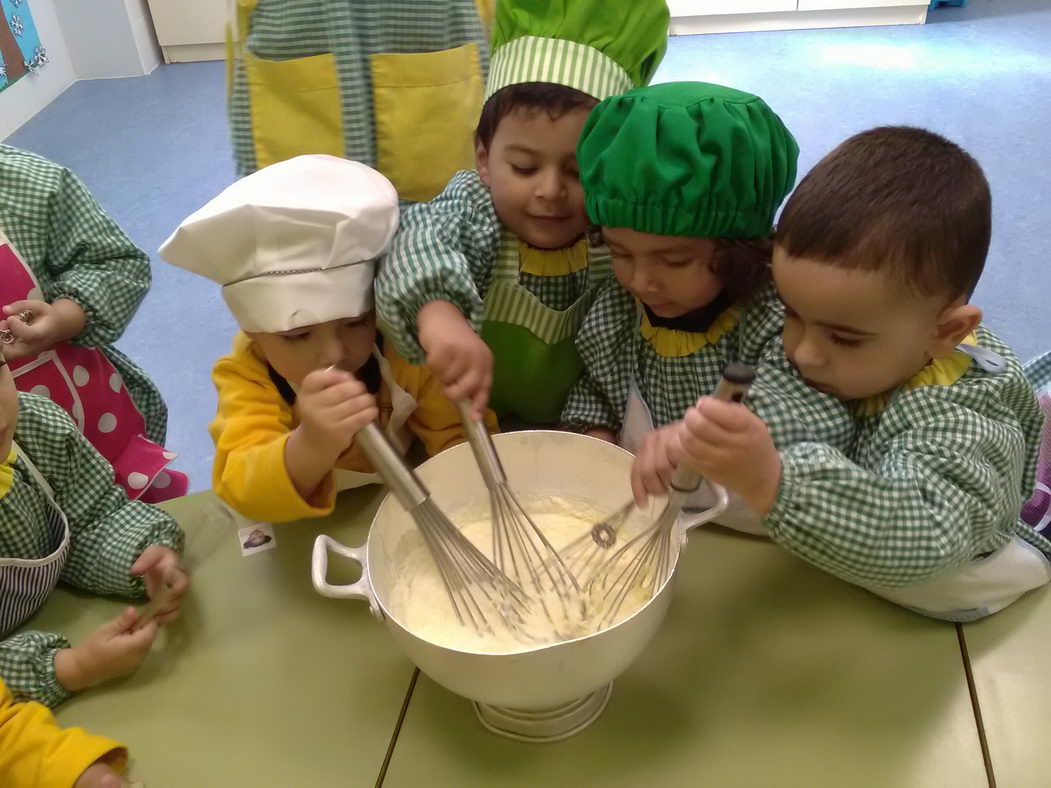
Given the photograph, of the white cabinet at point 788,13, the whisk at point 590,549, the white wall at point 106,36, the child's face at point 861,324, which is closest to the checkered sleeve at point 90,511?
the whisk at point 590,549

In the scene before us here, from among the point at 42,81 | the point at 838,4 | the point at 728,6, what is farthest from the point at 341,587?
the point at 838,4

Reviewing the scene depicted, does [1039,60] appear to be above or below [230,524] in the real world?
below

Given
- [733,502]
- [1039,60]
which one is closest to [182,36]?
[1039,60]

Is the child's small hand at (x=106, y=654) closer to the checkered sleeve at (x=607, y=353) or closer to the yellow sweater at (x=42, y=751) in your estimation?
the yellow sweater at (x=42, y=751)

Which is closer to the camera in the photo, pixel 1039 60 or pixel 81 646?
pixel 81 646

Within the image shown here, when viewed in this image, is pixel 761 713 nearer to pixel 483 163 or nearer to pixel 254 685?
pixel 254 685

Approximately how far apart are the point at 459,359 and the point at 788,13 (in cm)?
342

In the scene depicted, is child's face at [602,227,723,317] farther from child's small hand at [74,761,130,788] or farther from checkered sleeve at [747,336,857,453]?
child's small hand at [74,761,130,788]

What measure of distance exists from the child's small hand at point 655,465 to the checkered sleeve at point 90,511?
0.44m

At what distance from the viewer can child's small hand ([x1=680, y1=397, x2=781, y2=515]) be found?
1.72 ft

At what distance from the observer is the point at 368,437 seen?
54 cm

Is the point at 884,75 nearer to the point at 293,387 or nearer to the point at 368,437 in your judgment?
the point at 293,387

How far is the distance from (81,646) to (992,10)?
401 centimetres

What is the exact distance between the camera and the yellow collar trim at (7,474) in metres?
0.77
